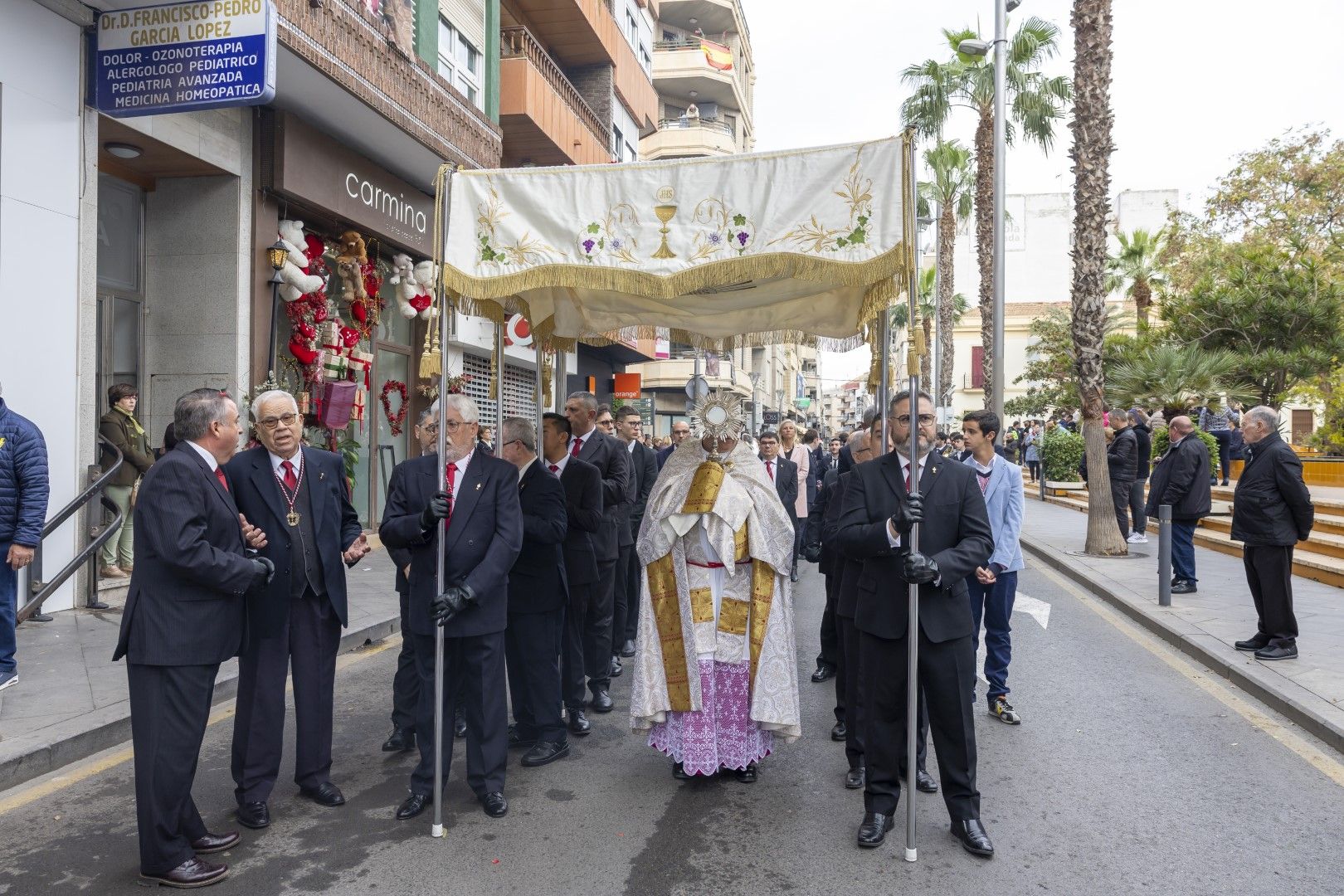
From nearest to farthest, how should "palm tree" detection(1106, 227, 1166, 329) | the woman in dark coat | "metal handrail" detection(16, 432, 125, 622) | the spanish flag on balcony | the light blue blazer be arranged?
the light blue blazer → "metal handrail" detection(16, 432, 125, 622) → the woman in dark coat → "palm tree" detection(1106, 227, 1166, 329) → the spanish flag on balcony

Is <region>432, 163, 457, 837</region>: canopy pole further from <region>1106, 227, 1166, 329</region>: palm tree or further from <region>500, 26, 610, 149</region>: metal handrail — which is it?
<region>1106, 227, 1166, 329</region>: palm tree

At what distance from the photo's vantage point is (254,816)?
4.33 meters

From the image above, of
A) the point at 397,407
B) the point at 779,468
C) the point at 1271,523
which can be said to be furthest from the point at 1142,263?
the point at 1271,523

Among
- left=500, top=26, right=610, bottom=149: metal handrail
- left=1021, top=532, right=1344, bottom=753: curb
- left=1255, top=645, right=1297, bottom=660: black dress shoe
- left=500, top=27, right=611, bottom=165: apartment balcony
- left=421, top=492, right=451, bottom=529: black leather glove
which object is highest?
left=500, top=26, right=610, bottom=149: metal handrail

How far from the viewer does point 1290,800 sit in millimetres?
4789

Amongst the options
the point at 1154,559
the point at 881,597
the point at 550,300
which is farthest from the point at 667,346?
the point at 881,597

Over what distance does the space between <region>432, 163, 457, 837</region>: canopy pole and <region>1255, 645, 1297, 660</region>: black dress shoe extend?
6196 millimetres

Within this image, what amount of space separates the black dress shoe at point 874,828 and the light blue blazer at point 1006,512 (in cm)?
226

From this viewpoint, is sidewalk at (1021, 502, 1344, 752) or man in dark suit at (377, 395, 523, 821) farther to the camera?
sidewalk at (1021, 502, 1344, 752)

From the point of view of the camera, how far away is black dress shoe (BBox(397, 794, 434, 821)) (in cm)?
448

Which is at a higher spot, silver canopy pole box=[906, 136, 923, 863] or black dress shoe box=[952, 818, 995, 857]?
silver canopy pole box=[906, 136, 923, 863]

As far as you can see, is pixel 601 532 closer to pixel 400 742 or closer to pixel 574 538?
pixel 574 538

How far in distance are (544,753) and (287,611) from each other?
1.62m

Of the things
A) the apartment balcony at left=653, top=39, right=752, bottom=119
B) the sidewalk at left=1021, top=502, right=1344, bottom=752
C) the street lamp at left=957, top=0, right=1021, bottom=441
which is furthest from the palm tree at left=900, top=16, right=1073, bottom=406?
the apartment balcony at left=653, top=39, right=752, bottom=119
